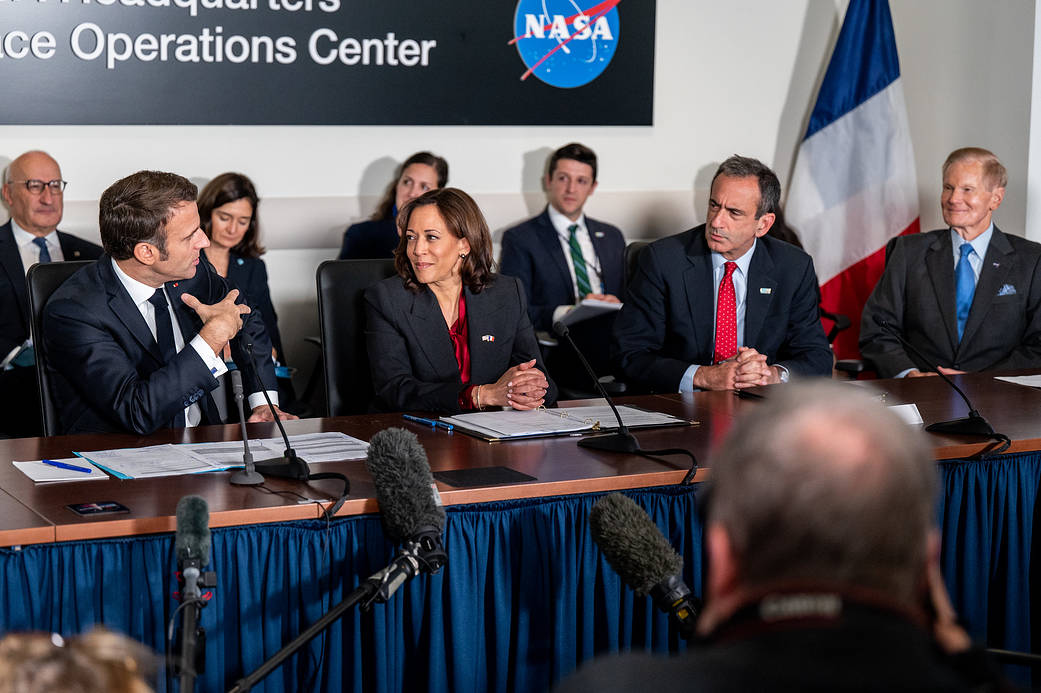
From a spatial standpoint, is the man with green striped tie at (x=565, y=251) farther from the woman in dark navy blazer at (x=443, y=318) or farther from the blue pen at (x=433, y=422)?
the blue pen at (x=433, y=422)

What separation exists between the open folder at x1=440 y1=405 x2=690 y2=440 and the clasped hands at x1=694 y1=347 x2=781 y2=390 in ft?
1.55

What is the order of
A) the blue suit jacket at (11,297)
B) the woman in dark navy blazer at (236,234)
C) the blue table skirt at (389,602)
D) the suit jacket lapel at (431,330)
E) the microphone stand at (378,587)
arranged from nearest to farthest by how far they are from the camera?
the microphone stand at (378,587), the blue table skirt at (389,602), the suit jacket lapel at (431,330), the blue suit jacket at (11,297), the woman in dark navy blazer at (236,234)

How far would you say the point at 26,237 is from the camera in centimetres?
462

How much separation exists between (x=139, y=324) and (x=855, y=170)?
3.95 meters

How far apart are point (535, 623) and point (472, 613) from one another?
0.16 meters

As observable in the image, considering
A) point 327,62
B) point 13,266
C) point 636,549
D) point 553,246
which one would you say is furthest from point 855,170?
point 636,549

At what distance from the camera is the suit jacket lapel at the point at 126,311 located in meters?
2.99

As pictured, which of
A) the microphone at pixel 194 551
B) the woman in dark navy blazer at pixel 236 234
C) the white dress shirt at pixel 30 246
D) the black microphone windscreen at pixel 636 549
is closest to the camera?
the microphone at pixel 194 551

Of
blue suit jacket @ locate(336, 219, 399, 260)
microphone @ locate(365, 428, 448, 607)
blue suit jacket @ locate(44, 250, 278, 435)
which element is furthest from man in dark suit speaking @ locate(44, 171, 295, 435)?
blue suit jacket @ locate(336, 219, 399, 260)

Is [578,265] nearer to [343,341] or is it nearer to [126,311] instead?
[343,341]

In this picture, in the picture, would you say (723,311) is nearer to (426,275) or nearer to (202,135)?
(426,275)

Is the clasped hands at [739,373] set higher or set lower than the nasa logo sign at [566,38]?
lower

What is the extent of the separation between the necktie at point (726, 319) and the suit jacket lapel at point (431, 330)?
956 millimetres

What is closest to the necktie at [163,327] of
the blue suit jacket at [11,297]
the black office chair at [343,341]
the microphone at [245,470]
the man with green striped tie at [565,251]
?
the black office chair at [343,341]
